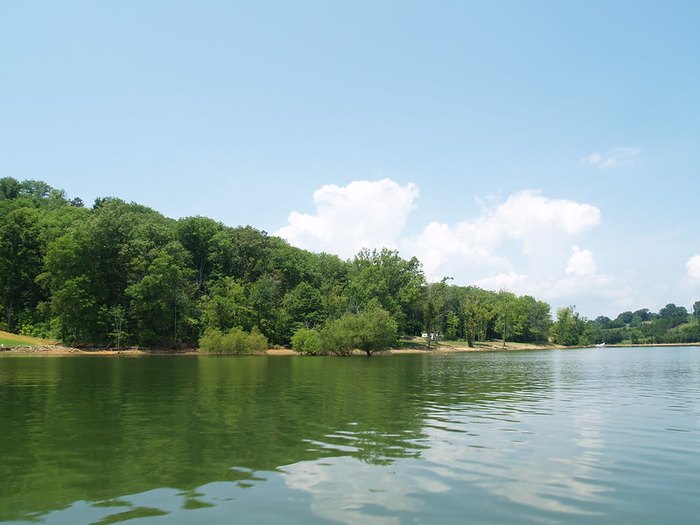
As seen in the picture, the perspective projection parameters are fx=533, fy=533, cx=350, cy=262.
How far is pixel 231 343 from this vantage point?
333 ft

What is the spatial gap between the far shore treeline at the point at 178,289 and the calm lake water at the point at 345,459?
7512 centimetres

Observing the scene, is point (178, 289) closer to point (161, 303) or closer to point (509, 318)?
point (161, 303)

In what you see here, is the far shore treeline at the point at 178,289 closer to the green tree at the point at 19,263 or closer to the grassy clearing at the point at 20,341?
the green tree at the point at 19,263

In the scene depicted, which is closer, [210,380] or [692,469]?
[692,469]

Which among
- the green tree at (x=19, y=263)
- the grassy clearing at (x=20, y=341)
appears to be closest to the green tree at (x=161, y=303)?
the grassy clearing at (x=20, y=341)

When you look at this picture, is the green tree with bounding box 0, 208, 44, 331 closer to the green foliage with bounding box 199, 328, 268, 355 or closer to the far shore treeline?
the far shore treeline

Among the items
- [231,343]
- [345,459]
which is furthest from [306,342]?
[345,459]

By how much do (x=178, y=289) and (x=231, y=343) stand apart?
56.3 feet

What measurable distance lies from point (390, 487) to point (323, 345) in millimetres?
92152

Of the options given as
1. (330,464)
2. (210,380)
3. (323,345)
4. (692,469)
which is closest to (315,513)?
(330,464)

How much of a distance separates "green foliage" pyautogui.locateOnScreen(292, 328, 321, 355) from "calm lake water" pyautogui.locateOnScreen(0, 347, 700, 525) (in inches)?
2902

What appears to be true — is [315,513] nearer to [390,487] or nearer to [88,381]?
[390,487]

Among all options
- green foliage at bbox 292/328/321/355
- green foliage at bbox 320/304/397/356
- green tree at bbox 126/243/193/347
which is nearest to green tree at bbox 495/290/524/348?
green foliage at bbox 320/304/397/356

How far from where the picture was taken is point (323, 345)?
340 ft
